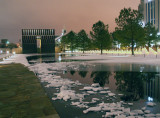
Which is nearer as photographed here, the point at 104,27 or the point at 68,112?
the point at 68,112

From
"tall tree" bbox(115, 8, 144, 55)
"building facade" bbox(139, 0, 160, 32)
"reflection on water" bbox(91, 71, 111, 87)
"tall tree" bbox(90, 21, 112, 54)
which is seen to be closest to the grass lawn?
"reflection on water" bbox(91, 71, 111, 87)

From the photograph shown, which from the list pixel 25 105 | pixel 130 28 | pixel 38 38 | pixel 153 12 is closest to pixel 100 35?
pixel 130 28

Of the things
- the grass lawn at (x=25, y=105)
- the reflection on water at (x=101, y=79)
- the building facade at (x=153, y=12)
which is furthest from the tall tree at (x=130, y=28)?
the building facade at (x=153, y=12)

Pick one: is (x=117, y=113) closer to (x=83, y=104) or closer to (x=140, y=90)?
(x=83, y=104)

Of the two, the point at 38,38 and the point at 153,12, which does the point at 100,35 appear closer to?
the point at 38,38

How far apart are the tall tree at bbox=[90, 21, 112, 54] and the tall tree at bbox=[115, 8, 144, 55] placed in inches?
490

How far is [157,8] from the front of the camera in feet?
433

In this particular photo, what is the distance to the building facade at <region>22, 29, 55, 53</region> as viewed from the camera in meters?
105

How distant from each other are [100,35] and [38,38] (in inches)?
2478

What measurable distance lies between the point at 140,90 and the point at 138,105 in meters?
2.19

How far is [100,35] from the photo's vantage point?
5412 centimetres

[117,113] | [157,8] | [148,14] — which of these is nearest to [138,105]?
[117,113]

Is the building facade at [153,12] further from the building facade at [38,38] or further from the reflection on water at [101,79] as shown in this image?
the reflection on water at [101,79]

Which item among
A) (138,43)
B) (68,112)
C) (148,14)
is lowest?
(68,112)
